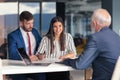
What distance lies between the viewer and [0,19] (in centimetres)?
924

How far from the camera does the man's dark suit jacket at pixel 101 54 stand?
2965 mm

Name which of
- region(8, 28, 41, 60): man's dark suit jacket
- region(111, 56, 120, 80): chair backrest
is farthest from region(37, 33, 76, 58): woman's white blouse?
region(111, 56, 120, 80): chair backrest

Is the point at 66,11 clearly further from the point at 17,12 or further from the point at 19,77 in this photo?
the point at 19,77

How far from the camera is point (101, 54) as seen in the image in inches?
119

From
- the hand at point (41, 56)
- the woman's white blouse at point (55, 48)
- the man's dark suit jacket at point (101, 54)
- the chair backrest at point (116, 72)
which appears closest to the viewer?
the chair backrest at point (116, 72)

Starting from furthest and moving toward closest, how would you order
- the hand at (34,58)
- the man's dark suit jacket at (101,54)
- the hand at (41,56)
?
the hand at (41,56)
the hand at (34,58)
the man's dark suit jacket at (101,54)

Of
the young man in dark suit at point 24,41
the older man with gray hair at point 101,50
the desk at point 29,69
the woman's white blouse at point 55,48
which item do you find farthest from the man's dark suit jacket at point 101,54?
the young man in dark suit at point 24,41

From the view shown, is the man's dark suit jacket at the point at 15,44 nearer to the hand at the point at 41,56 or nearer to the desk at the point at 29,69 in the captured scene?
the hand at the point at 41,56

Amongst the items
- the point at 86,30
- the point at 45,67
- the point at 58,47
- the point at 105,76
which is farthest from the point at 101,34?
the point at 86,30

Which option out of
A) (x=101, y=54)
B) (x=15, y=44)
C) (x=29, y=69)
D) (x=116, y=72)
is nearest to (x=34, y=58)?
(x=15, y=44)

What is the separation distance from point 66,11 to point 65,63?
6.52 metres

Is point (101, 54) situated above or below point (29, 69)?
above

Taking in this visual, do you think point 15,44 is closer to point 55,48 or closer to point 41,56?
point 41,56

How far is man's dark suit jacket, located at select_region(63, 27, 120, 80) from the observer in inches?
117
